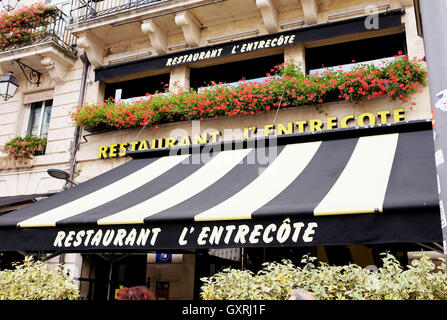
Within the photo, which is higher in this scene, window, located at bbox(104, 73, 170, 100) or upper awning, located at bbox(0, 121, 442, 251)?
window, located at bbox(104, 73, 170, 100)

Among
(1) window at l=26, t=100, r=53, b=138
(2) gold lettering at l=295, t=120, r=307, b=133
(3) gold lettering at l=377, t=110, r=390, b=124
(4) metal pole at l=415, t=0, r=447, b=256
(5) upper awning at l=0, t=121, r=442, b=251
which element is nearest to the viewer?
(4) metal pole at l=415, t=0, r=447, b=256

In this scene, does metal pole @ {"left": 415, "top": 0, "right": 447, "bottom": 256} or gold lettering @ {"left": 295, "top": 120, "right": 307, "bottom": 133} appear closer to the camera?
metal pole @ {"left": 415, "top": 0, "right": 447, "bottom": 256}

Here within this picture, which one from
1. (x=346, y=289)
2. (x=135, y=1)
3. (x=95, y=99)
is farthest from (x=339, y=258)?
(x=135, y=1)

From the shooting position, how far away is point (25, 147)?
11.4 metres

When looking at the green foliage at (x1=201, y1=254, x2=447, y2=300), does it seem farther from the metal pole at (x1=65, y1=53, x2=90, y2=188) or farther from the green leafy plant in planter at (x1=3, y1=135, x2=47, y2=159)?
the green leafy plant in planter at (x1=3, y1=135, x2=47, y2=159)

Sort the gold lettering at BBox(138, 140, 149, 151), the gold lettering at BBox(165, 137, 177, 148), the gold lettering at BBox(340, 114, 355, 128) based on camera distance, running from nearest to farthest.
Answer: the gold lettering at BBox(340, 114, 355, 128)
the gold lettering at BBox(165, 137, 177, 148)
the gold lettering at BBox(138, 140, 149, 151)

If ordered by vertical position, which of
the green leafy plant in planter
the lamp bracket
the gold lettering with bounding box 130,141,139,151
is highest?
the lamp bracket

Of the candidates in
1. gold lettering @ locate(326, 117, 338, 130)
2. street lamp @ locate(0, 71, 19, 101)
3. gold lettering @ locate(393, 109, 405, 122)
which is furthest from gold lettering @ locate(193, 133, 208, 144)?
street lamp @ locate(0, 71, 19, 101)

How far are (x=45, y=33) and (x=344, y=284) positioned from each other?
11.1m

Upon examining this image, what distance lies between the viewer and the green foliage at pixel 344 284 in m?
3.60

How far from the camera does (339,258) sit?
26.8 feet

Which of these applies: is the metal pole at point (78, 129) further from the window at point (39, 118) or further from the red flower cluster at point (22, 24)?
the red flower cluster at point (22, 24)

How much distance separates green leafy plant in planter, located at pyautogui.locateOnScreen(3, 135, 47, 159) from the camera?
37.2 ft
